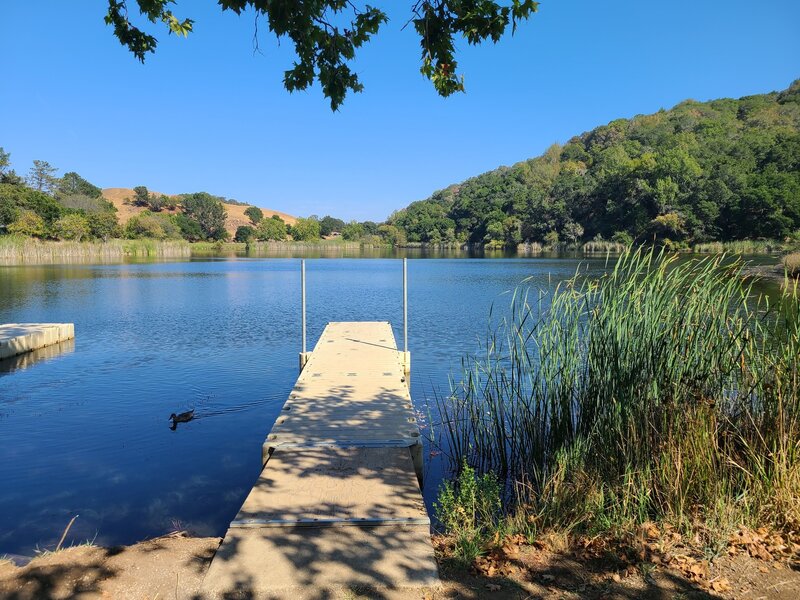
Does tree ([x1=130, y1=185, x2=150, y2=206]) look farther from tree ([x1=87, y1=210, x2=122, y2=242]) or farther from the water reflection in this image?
the water reflection

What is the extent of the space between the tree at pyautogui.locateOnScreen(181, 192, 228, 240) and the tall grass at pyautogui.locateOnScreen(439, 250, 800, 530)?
3382 inches

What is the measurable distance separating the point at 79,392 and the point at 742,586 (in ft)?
26.5

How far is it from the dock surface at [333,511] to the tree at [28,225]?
49.3 meters

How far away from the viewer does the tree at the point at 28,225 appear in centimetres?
4453

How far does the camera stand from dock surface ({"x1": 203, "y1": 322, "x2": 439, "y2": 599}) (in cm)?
263

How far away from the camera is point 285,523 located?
10.3ft

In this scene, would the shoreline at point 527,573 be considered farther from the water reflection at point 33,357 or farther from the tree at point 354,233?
the tree at point 354,233

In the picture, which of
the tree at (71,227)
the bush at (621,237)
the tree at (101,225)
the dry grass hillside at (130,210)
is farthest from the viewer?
the dry grass hillside at (130,210)

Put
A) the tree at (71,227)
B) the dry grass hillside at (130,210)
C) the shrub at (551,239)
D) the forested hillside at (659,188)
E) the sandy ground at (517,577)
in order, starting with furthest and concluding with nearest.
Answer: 1. the dry grass hillside at (130,210)
2. the shrub at (551,239)
3. the forested hillside at (659,188)
4. the tree at (71,227)
5. the sandy ground at (517,577)

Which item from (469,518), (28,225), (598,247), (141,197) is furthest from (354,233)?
(469,518)

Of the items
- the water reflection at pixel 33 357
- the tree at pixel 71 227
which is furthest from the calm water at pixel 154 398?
the tree at pixel 71 227

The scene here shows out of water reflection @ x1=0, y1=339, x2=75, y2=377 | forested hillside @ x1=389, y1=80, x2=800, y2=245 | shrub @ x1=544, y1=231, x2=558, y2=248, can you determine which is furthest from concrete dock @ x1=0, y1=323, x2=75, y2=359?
shrub @ x1=544, y1=231, x2=558, y2=248

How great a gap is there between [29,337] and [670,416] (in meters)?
11.0

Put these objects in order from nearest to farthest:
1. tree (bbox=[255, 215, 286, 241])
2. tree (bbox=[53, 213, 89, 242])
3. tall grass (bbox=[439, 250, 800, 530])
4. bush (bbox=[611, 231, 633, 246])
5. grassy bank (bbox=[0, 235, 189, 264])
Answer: tall grass (bbox=[439, 250, 800, 530]), grassy bank (bbox=[0, 235, 189, 264]), tree (bbox=[53, 213, 89, 242]), bush (bbox=[611, 231, 633, 246]), tree (bbox=[255, 215, 286, 241])
